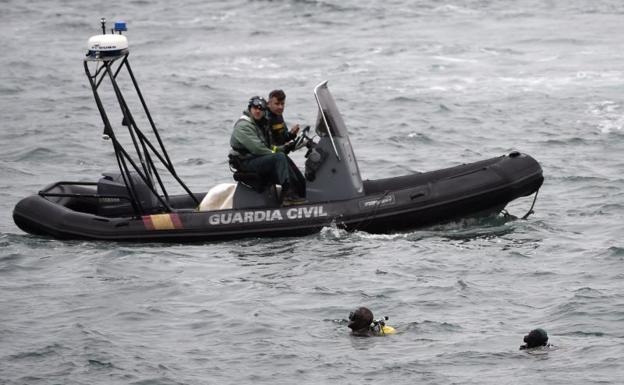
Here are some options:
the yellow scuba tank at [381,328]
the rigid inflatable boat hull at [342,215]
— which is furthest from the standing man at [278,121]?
the yellow scuba tank at [381,328]

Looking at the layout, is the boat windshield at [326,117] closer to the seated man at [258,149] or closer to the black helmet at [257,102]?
the seated man at [258,149]

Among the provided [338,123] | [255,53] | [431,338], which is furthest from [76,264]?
[255,53]

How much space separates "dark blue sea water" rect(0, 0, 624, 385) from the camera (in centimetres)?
1152

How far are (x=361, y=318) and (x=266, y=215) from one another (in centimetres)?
349

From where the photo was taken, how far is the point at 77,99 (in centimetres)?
2652

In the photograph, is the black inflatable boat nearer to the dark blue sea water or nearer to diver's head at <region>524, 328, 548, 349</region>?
the dark blue sea water

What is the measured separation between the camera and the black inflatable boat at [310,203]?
14.9 meters

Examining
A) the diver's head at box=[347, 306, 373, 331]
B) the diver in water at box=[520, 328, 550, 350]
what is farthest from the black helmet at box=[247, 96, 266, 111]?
the diver in water at box=[520, 328, 550, 350]

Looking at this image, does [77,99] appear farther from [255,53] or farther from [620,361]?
[620,361]

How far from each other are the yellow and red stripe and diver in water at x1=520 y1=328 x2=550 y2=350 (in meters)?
5.07

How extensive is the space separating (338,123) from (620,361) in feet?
16.9

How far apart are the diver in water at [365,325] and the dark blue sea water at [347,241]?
92mm

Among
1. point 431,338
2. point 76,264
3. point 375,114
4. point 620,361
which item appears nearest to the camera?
point 620,361

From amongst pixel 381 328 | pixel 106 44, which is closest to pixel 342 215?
pixel 381 328
